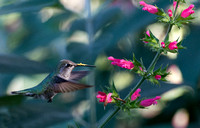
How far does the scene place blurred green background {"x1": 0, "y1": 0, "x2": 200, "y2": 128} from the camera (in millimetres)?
1973

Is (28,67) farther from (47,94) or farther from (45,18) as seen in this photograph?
(45,18)

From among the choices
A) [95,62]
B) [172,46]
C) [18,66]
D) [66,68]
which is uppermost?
[172,46]

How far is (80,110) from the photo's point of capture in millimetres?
2736

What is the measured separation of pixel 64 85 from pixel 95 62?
3.05ft

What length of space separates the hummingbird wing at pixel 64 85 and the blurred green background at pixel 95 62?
0.30m

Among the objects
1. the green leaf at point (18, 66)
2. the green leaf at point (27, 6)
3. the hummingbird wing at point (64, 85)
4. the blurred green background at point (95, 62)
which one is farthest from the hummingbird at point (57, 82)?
the green leaf at point (27, 6)

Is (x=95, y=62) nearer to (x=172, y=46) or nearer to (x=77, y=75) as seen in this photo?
(x=77, y=75)

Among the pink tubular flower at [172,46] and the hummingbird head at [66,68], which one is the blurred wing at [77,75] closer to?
the hummingbird head at [66,68]

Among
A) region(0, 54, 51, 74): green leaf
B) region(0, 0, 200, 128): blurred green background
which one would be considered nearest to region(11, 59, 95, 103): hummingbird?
region(0, 0, 200, 128): blurred green background

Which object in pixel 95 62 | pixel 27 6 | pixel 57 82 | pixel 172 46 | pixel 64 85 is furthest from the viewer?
pixel 95 62

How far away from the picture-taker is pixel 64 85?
4.57 ft

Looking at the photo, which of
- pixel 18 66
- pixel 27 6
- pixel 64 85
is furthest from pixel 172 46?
pixel 27 6

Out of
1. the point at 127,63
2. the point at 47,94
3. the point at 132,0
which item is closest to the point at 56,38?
the point at 132,0

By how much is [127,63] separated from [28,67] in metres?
0.80
